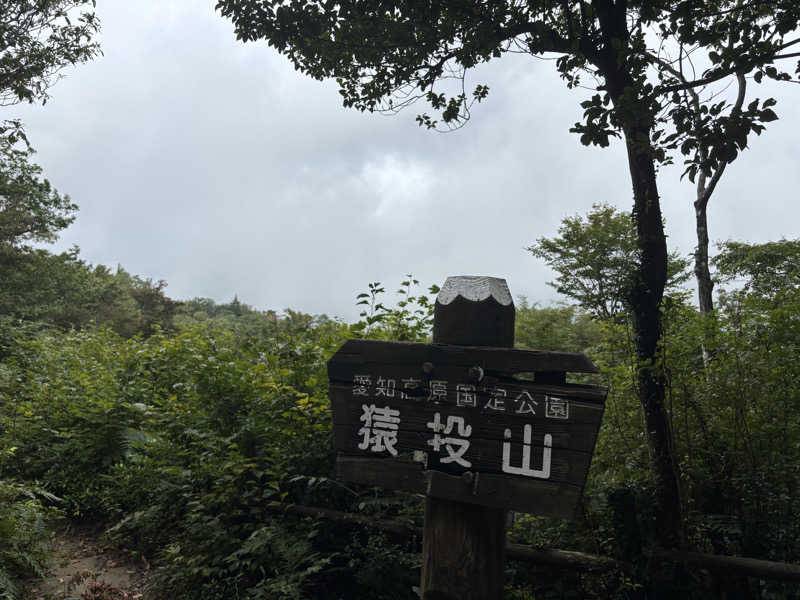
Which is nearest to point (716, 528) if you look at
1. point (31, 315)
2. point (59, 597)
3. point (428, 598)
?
point (428, 598)

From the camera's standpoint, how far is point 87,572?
464 centimetres

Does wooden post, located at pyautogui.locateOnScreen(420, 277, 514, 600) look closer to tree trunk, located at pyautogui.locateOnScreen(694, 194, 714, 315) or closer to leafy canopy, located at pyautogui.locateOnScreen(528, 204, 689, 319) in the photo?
tree trunk, located at pyautogui.locateOnScreen(694, 194, 714, 315)

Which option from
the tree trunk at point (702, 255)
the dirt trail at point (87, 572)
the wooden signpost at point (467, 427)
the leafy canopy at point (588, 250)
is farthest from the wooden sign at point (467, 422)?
the leafy canopy at point (588, 250)

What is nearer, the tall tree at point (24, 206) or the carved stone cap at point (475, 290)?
the carved stone cap at point (475, 290)

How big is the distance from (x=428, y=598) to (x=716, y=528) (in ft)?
7.90

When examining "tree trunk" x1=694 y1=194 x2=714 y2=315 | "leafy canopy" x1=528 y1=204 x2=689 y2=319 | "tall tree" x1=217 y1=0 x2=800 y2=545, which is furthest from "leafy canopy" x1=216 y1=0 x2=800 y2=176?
"leafy canopy" x1=528 y1=204 x2=689 y2=319

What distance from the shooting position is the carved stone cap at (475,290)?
2.22 metres

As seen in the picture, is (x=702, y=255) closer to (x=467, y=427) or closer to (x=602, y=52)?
(x=602, y=52)

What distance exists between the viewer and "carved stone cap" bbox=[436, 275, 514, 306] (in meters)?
2.22

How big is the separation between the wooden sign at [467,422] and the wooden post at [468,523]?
11 centimetres

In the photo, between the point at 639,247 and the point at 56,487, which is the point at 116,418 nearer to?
the point at 56,487

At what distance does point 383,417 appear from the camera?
2266 millimetres

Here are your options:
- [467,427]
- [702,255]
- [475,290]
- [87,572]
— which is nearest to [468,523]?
[467,427]

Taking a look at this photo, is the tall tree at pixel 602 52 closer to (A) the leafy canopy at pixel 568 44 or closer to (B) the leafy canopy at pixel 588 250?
(A) the leafy canopy at pixel 568 44
